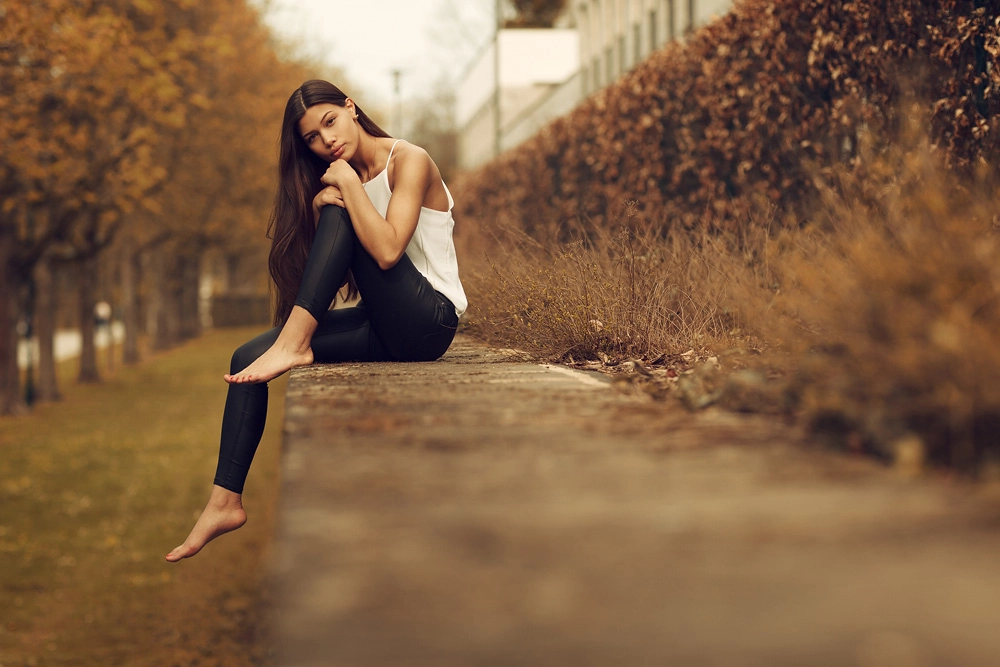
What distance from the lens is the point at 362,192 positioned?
410cm

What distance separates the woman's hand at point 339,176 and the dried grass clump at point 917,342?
196 cm

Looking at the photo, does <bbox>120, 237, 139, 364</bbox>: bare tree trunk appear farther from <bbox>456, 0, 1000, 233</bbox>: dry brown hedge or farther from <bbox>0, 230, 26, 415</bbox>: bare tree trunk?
<bbox>456, 0, 1000, 233</bbox>: dry brown hedge

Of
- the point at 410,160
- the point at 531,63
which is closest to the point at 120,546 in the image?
the point at 410,160

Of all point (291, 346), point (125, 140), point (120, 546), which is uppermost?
point (125, 140)

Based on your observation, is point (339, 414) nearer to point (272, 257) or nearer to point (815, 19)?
point (272, 257)

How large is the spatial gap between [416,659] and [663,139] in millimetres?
8787

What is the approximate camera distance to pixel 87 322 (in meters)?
24.0

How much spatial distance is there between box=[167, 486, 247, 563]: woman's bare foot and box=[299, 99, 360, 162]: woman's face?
1450 millimetres

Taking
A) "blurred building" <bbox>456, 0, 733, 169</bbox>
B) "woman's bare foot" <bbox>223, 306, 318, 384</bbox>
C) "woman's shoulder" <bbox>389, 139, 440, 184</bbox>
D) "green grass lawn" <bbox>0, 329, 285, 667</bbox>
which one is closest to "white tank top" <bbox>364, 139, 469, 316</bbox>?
"woman's shoulder" <bbox>389, 139, 440, 184</bbox>

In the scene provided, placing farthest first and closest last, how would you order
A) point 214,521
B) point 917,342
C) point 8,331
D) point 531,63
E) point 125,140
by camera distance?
point 531,63
point 8,331
point 125,140
point 214,521
point 917,342

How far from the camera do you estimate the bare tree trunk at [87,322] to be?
2403 centimetres

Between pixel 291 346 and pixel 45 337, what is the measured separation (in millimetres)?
18148

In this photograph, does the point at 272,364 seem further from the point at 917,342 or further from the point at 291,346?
the point at 917,342

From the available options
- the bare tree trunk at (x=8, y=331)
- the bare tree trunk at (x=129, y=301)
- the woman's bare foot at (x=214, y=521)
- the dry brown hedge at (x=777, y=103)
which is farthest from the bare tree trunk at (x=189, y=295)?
the woman's bare foot at (x=214, y=521)
